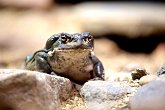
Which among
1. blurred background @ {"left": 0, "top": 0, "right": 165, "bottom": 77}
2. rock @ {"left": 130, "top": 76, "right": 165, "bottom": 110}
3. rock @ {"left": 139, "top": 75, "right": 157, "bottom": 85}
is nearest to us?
rock @ {"left": 130, "top": 76, "right": 165, "bottom": 110}

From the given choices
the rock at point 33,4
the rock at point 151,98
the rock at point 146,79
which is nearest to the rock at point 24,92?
the rock at point 151,98

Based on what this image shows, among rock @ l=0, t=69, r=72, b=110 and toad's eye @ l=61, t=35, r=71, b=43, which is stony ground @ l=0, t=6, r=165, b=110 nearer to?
toad's eye @ l=61, t=35, r=71, b=43

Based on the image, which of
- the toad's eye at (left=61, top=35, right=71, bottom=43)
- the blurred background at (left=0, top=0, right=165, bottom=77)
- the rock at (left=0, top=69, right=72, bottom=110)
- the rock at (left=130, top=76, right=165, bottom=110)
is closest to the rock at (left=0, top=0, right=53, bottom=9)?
the blurred background at (left=0, top=0, right=165, bottom=77)

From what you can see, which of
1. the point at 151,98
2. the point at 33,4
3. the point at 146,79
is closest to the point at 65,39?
the point at 146,79

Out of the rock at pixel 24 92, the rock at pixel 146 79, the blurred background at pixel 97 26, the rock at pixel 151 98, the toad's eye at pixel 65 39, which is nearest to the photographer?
the rock at pixel 151 98

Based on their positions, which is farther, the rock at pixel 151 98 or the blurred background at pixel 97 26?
the blurred background at pixel 97 26

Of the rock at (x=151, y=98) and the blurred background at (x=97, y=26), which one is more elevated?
the blurred background at (x=97, y=26)

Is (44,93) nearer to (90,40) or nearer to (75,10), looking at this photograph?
(90,40)

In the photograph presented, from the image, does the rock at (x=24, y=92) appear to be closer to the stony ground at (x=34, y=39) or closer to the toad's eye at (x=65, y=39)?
the toad's eye at (x=65, y=39)
